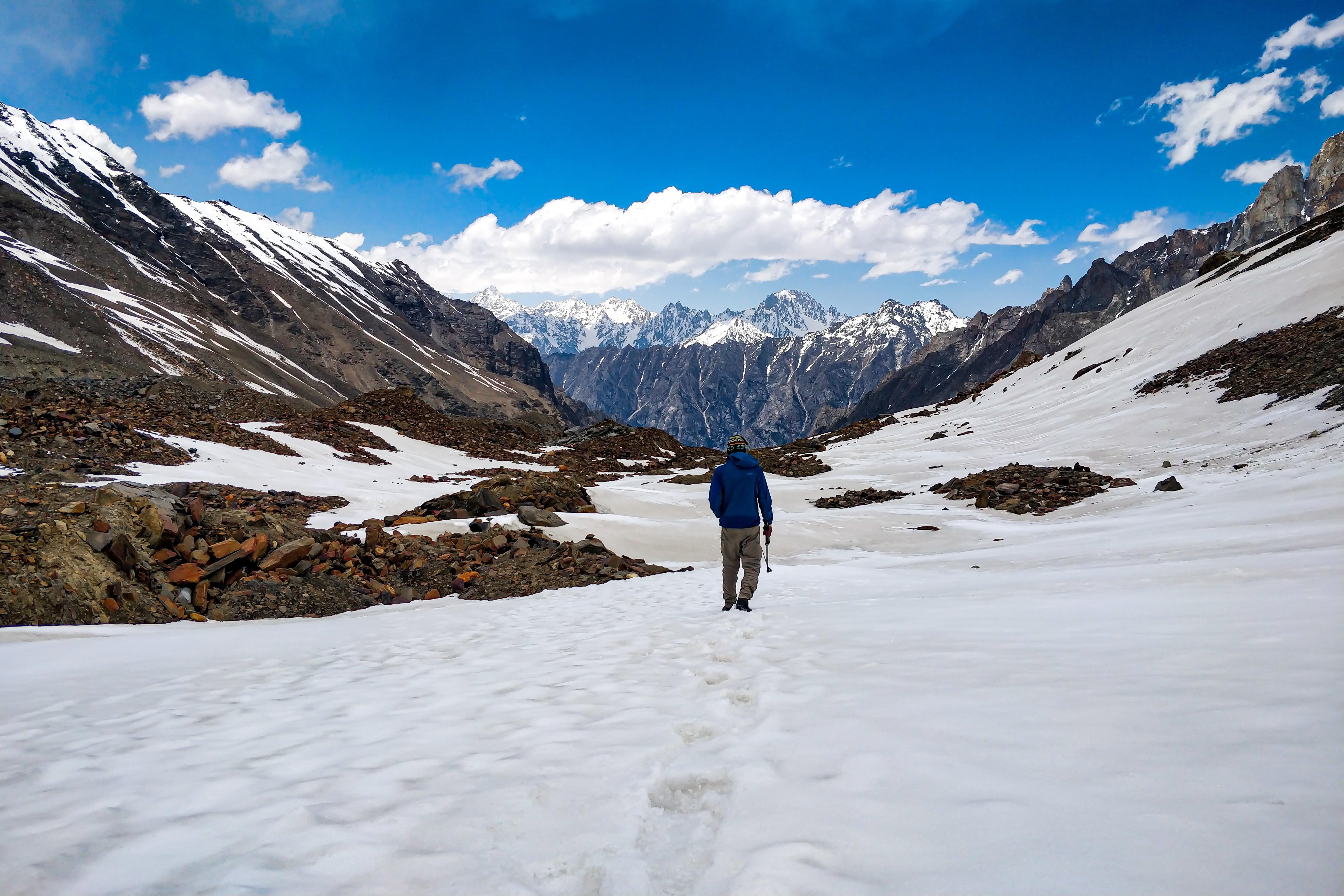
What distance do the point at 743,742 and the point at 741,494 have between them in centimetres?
513

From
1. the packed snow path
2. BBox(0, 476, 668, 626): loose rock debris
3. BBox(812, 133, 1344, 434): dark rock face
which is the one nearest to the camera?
the packed snow path

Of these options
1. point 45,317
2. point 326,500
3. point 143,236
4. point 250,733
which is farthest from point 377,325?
point 250,733

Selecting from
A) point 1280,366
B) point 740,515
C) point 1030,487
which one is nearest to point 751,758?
point 740,515

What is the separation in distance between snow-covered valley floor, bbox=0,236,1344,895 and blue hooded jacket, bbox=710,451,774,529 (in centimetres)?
137

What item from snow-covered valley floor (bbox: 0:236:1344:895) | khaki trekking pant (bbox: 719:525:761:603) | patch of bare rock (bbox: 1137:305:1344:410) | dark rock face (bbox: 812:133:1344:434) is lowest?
snow-covered valley floor (bbox: 0:236:1344:895)

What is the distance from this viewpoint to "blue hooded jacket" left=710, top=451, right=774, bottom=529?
841 centimetres

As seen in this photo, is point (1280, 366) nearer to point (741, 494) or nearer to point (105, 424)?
point (741, 494)

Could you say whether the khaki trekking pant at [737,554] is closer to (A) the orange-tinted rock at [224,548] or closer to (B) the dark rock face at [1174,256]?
(A) the orange-tinted rock at [224,548]

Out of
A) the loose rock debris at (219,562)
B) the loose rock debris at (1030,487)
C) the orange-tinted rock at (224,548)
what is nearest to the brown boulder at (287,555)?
the loose rock debris at (219,562)

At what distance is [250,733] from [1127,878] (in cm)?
482

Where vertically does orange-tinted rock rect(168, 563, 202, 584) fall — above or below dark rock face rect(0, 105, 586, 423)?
below

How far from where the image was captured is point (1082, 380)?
34.7 meters

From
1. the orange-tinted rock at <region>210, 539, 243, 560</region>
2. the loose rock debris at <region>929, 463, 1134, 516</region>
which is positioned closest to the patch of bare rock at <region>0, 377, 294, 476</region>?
the orange-tinted rock at <region>210, 539, 243, 560</region>

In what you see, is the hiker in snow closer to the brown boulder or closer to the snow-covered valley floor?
the snow-covered valley floor
